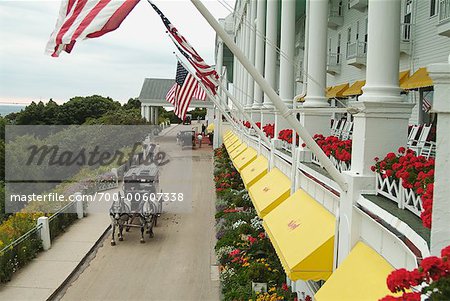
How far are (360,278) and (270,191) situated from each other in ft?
20.1

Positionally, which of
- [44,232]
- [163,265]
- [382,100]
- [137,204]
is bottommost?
[163,265]

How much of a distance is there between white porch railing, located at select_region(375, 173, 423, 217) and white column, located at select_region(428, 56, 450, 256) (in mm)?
1155

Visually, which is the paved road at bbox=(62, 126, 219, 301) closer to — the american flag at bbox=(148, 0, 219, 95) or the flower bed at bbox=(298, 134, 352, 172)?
the flower bed at bbox=(298, 134, 352, 172)

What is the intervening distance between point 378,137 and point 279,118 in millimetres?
8045

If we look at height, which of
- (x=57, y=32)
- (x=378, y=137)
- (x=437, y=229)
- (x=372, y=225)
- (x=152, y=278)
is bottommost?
(x=152, y=278)

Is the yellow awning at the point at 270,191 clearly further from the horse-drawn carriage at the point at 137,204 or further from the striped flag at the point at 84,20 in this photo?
the striped flag at the point at 84,20

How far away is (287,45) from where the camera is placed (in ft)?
45.5

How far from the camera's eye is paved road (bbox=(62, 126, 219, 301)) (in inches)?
429

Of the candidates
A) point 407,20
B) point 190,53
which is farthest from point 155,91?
point 190,53

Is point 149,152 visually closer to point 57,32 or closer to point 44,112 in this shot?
point 57,32

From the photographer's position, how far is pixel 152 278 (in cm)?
1181

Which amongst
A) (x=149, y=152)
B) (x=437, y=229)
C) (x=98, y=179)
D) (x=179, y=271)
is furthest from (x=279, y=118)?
A: (x=149, y=152)

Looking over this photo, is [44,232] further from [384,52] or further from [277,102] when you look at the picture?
[384,52]

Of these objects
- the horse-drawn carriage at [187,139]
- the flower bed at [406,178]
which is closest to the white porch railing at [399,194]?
the flower bed at [406,178]
